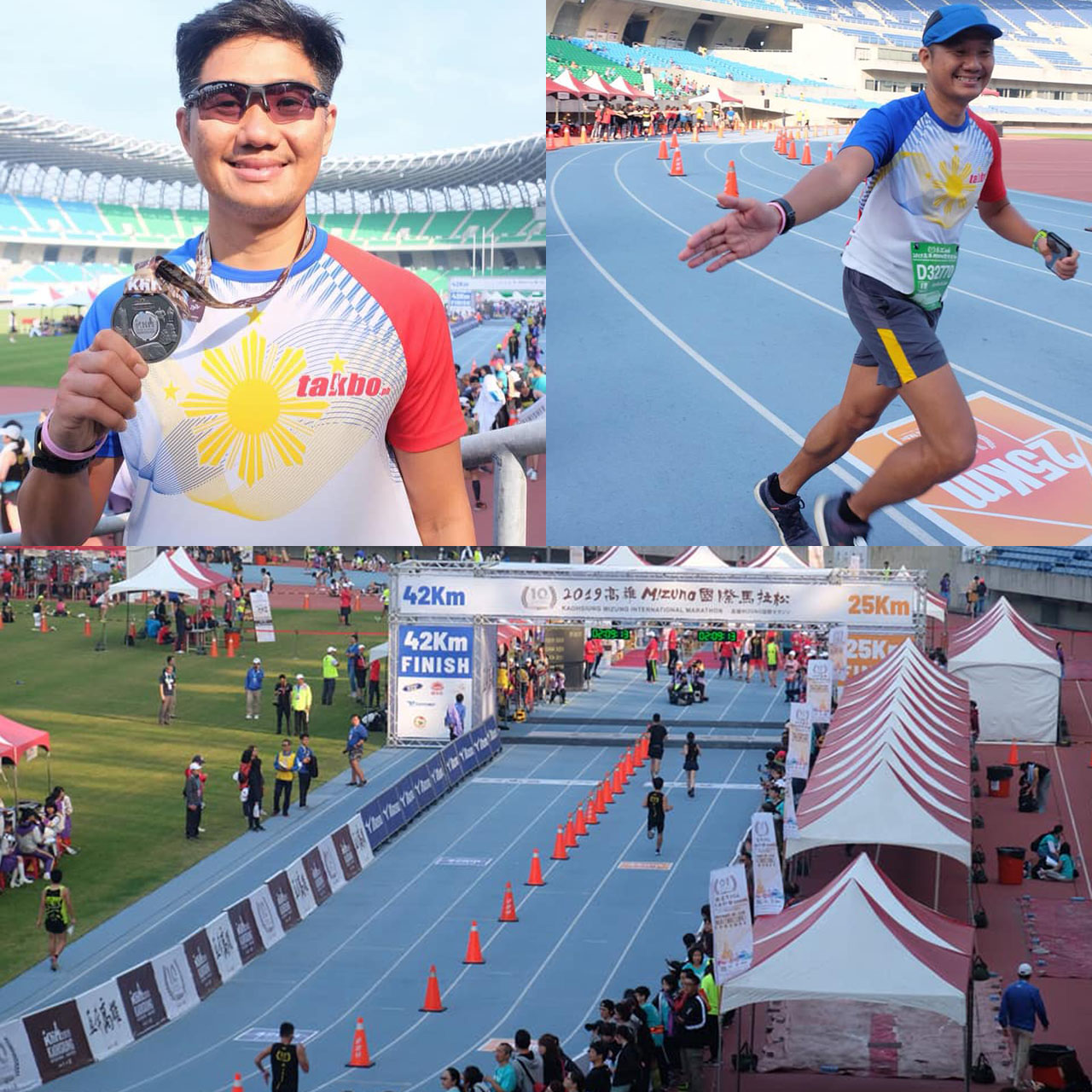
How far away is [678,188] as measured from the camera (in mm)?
14773

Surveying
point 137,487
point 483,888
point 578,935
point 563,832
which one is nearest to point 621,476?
point 137,487

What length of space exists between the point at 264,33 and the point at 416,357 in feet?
7.51

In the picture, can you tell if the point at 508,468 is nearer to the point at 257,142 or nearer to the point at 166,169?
the point at 166,169

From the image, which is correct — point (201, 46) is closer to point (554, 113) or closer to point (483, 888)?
point (554, 113)

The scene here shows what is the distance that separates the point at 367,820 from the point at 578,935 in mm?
4089

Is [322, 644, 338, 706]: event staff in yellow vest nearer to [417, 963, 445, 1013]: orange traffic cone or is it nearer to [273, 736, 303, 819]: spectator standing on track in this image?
[273, 736, 303, 819]: spectator standing on track

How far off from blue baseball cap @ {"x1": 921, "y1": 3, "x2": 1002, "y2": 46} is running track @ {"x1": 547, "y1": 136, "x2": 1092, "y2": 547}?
147cm

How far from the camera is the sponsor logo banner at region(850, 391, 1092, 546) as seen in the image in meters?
14.3

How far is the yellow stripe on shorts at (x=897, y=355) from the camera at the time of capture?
13.8 metres

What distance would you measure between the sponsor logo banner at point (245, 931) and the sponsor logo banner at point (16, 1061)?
322 cm

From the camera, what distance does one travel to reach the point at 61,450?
11.6 m

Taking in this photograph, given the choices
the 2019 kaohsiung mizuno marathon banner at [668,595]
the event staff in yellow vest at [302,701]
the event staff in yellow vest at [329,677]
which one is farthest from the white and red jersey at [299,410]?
the event staff in yellow vest at [329,677]

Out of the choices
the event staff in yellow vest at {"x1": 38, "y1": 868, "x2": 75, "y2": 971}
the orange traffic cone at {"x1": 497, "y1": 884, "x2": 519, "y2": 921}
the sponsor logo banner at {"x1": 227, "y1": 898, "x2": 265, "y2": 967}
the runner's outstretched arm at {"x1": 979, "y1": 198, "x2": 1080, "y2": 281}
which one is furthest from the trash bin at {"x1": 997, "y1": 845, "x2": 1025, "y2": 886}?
the event staff in yellow vest at {"x1": 38, "y1": 868, "x2": 75, "y2": 971}

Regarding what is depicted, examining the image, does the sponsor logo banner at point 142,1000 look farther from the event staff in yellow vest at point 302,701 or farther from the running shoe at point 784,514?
the event staff in yellow vest at point 302,701
